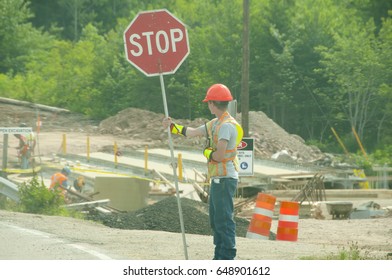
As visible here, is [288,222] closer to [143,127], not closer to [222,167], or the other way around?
[222,167]

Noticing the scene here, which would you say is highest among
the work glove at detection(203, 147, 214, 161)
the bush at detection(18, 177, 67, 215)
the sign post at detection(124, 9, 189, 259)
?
the sign post at detection(124, 9, 189, 259)

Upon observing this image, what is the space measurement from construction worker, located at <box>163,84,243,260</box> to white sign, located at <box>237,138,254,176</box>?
12.4 meters

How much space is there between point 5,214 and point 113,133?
47.4 meters

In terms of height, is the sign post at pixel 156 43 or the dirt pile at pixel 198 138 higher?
the sign post at pixel 156 43

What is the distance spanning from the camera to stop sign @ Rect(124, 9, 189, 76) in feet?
41.9

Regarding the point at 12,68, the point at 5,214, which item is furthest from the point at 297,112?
the point at 5,214

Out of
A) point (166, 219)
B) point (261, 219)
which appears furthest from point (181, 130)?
point (166, 219)

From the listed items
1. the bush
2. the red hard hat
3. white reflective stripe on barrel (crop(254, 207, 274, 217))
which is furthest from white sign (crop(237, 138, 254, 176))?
the red hard hat

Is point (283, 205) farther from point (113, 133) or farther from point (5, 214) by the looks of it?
point (113, 133)

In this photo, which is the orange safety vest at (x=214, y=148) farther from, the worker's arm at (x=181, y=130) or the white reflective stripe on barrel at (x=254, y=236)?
the white reflective stripe on barrel at (x=254, y=236)

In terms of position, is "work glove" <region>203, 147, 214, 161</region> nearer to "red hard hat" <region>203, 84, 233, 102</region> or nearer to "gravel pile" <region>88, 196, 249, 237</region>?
"red hard hat" <region>203, 84, 233, 102</region>

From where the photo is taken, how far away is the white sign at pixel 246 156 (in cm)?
2428

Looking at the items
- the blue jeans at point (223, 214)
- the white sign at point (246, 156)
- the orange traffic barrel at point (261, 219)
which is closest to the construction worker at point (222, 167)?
the blue jeans at point (223, 214)

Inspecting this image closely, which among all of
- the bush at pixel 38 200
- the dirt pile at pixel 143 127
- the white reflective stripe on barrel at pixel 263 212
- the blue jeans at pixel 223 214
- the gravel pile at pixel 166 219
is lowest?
Result: the dirt pile at pixel 143 127
